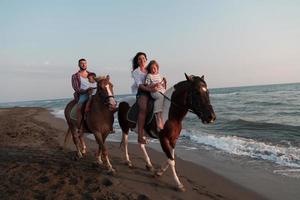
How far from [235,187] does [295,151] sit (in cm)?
427

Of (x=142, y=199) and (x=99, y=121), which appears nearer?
(x=142, y=199)

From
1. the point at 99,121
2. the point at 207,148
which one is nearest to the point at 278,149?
the point at 207,148

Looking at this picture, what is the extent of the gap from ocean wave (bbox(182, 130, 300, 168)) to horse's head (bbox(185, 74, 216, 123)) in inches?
161

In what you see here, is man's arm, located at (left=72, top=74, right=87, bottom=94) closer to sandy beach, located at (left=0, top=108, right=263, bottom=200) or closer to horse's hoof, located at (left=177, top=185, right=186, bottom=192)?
sandy beach, located at (left=0, top=108, right=263, bottom=200)

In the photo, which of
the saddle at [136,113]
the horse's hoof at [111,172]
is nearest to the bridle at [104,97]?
the saddle at [136,113]

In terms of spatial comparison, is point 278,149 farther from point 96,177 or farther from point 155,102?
point 96,177

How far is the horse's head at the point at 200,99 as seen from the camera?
5.33 m

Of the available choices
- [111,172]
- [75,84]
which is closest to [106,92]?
[75,84]

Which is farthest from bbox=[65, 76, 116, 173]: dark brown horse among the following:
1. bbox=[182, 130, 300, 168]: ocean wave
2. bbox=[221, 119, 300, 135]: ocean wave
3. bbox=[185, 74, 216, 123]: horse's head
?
bbox=[221, 119, 300, 135]: ocean wave

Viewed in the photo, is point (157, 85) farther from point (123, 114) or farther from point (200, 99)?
point (123, 114)

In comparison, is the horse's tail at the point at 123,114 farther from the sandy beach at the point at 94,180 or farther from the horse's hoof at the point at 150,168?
the horse's hoof at the point at 150,168

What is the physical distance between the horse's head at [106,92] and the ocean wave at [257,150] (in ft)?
15.9

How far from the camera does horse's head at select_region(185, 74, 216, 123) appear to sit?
5334 mm

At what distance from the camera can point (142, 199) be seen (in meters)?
5.47
